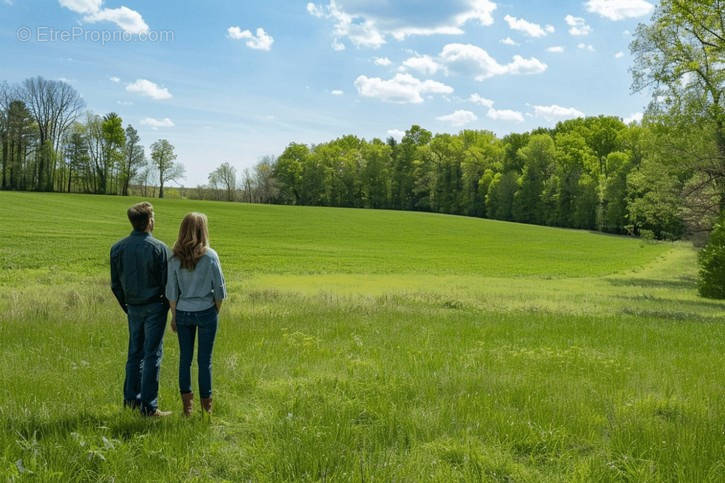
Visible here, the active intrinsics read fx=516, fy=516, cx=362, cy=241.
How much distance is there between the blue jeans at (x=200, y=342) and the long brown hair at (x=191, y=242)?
1.80ft

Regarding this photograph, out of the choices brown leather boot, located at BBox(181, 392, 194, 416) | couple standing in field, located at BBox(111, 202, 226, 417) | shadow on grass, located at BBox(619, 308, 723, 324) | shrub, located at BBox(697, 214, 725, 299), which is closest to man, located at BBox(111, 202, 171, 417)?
couple standing in field, located at BBox(111, 202, 226, 417)

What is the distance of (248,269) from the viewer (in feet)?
99.3

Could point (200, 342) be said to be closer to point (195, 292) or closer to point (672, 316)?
point (195, 292)

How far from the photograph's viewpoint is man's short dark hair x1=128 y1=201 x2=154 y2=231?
18.7 ft

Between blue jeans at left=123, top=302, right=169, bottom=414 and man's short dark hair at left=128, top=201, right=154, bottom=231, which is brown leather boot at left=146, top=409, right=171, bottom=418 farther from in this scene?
man's short dark hair at left=128, top=201, right=154, bottom=231

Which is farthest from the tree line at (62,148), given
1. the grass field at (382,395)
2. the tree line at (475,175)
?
the grass field at (382,395)

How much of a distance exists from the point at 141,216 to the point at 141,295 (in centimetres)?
88

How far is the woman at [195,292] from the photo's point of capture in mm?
5520

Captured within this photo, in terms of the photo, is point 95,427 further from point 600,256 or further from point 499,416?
point 600,256

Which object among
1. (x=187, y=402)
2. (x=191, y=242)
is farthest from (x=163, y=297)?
(x=187, y=402)

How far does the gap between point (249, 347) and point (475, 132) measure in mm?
120269

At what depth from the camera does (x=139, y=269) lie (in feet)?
18.7

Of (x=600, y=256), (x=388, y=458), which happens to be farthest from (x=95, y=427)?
(x=600, y=256)

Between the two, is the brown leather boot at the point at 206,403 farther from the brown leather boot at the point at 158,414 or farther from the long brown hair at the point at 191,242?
the long brown hair at the point at 191,242
